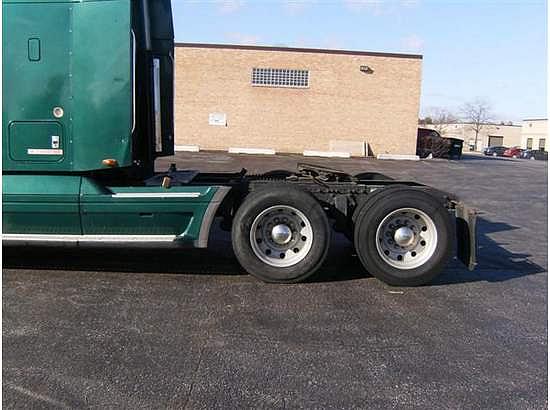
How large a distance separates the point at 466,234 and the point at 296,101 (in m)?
28.3

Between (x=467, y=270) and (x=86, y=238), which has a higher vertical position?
(x=86, y=238)

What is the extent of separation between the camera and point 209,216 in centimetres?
554

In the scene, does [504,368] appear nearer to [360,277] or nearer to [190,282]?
[360,277]

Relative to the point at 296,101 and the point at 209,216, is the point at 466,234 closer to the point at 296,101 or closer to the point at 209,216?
the point at 209,216

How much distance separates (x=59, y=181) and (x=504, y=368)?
180 inches

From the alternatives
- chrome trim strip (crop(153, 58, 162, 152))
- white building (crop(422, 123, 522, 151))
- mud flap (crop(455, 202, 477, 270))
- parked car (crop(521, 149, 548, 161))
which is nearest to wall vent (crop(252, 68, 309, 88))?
chrome trim strip (crop(153, 58, 162, 152))

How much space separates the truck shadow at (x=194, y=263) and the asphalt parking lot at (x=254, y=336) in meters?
0.03

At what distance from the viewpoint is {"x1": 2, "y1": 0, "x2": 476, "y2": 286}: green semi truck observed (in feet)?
17.3

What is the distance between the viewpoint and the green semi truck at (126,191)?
17.3 feet

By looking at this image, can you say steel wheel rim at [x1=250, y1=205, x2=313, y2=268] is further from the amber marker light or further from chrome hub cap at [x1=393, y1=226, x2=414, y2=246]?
the amber marker light

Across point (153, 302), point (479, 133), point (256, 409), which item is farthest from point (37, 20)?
point (479, 133)

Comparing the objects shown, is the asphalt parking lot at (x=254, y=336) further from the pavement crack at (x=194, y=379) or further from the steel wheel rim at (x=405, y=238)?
the steel wheel rim at (x=405, y=238)

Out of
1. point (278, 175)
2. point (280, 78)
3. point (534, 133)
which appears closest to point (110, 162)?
point (278, 175)

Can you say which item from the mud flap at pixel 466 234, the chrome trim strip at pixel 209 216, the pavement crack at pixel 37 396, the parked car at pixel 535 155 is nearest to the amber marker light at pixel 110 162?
the chrome trim strip at pixel 209 216
